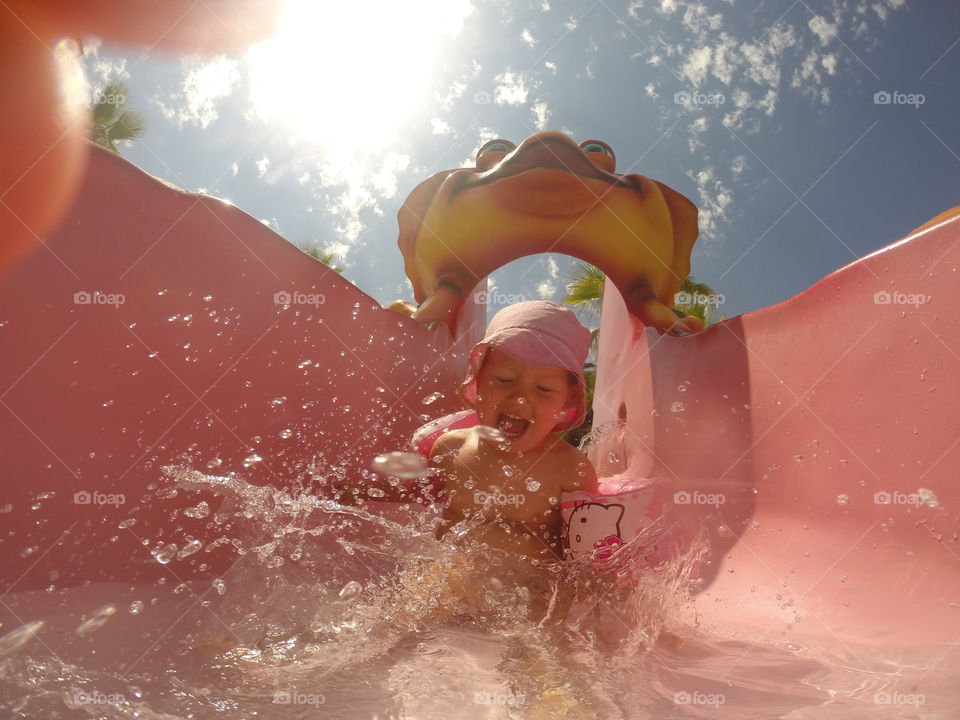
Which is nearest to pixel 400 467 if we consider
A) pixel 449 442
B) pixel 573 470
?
pixel 449 442

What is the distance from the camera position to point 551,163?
3.75 m

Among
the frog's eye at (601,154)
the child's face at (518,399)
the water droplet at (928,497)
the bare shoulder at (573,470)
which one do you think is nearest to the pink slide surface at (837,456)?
the water droplet at (928,497)

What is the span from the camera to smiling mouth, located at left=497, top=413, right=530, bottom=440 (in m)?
2.04

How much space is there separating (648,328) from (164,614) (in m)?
2.96

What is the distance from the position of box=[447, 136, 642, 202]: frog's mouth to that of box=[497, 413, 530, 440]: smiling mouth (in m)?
2.20

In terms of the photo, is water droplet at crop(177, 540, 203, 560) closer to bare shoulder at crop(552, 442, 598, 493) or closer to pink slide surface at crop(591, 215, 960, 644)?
bare shoulder at crop(552, 442, 598, 493)

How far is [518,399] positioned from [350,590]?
2.63 feet

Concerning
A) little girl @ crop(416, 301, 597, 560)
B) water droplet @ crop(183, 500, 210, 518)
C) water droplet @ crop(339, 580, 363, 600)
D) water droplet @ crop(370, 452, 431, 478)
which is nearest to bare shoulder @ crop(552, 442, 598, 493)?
little girl @ crop(416, 301, 597, 560)

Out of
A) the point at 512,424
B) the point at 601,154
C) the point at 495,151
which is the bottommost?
the point at 512,424

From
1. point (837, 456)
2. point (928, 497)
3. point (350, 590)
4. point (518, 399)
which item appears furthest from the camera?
point (837, 456)

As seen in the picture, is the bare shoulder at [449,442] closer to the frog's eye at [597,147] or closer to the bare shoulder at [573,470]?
the bare shoulder at [573,470]

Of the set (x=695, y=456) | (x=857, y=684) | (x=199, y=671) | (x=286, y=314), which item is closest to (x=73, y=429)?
(x=286, y=314)

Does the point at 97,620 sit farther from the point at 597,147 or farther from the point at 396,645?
the point at 597,147

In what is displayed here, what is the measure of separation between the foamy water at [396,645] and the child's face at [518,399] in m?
0.40
